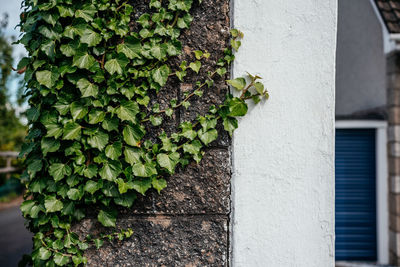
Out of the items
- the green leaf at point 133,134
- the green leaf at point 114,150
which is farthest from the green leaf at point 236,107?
the green leaf at point 114,150

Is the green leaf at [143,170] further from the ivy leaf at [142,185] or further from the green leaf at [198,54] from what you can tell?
the green leaf at [198,54]

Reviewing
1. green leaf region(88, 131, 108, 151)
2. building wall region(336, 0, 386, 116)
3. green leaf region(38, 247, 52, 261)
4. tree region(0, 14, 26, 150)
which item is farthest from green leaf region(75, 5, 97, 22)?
tree region(0, 14, 26, 150)

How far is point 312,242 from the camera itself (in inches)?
49.6

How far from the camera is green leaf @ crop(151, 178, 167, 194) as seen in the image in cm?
124

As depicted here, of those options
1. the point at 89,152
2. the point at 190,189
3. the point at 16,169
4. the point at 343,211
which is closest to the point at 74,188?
the point at 89,152

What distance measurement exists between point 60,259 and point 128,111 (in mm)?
693

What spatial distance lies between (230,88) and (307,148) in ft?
1.40

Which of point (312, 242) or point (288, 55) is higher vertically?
point (288, 55)

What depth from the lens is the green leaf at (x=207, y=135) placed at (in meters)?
1.25

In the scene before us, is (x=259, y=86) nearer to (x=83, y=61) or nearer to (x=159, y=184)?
(x=159, y=184)

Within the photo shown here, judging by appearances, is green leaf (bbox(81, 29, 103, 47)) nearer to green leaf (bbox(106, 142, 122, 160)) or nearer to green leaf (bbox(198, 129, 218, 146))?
green leaf (bbox(106, 142, 122, 160))

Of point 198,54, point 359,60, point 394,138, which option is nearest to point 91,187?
point 198,54

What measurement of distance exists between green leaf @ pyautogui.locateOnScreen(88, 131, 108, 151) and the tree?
7.73 meters

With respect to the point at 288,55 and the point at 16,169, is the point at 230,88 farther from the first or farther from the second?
the point at 16,169
